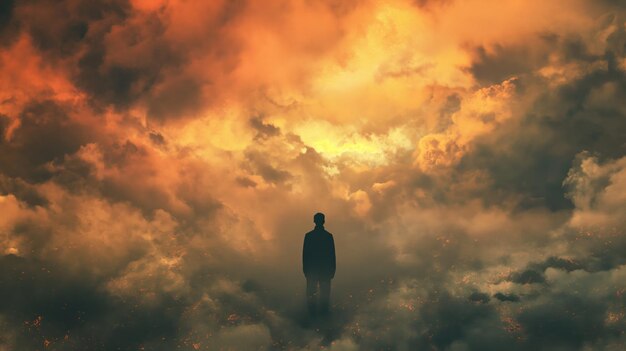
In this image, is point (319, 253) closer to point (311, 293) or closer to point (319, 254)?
point (319, 254)

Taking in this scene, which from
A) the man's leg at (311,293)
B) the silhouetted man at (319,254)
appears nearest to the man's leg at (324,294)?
the silhouetted man at (319,254)

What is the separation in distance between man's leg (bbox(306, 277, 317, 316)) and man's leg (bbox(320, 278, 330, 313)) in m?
0.16

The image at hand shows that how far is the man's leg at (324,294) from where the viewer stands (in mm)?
11914

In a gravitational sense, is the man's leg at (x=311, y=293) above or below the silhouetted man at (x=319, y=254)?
below

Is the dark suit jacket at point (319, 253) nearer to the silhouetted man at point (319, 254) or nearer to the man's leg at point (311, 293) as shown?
the silhouetted man at point (319, 254)

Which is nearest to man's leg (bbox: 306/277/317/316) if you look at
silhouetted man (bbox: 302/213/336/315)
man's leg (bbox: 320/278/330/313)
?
silhouetted man (bbox: 302/213/336/315)

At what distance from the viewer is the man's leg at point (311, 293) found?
11939mm

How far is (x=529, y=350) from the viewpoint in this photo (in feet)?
35.7

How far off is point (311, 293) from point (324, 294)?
31cm

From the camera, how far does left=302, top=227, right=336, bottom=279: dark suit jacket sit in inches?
460

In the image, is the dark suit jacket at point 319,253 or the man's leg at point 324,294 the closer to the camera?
the dark suit jacket at point 319,253

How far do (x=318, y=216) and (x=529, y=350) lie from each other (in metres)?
5.35

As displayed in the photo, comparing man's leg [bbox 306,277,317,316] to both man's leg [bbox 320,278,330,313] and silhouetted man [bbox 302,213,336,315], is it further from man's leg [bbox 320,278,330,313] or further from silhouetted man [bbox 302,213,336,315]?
man's leg [bbox 320,278,330,313]

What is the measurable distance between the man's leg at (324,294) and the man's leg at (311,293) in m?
0.16
